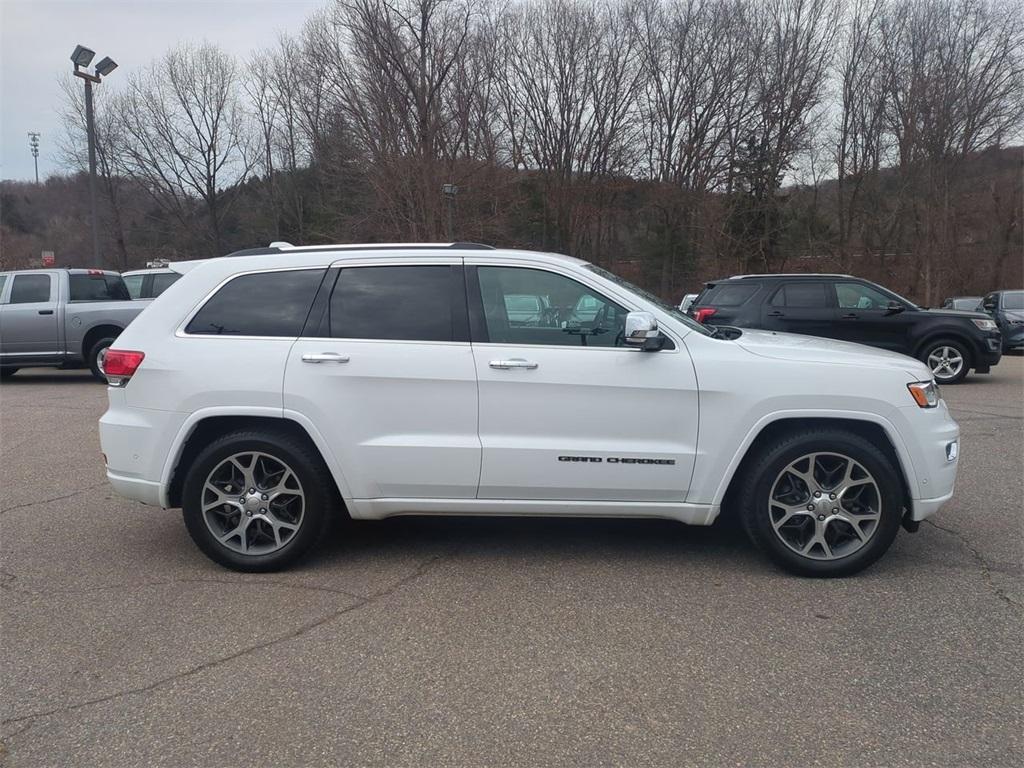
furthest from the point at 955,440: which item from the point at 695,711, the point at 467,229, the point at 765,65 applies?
the point at 765,65

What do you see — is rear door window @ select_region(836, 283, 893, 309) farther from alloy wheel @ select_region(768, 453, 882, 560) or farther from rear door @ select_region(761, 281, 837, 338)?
alloy wheel @ select_region(768, 453, 882, 560)

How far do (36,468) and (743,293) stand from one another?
10.2 metres

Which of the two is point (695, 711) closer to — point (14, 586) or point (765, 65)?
point (14, 586)

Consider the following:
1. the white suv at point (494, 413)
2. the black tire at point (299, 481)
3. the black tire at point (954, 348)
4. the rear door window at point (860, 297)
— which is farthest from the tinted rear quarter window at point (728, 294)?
the black tire at point (299, 481)

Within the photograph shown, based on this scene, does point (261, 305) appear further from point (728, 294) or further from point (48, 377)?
point (48, 377)

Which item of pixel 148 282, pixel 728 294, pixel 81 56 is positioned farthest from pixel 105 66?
pixel 728 294

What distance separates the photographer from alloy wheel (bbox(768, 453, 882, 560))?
4324mm

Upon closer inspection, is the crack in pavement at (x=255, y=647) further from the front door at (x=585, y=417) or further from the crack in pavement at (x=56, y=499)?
the crack in pavement at (x=56, y=499)

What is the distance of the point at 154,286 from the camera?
50.5 ft

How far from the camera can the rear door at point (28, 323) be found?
12.9 m

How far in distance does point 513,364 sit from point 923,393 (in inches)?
88.6

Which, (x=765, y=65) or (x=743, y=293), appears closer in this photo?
(x=743, y=293)

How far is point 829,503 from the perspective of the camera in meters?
4.34

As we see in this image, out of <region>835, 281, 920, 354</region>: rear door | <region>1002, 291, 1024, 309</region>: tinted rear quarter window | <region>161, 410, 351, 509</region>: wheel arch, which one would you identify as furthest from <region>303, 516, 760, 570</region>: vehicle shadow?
<region>1002, 291, 1024, 309</region>: tinted rear quarter window
